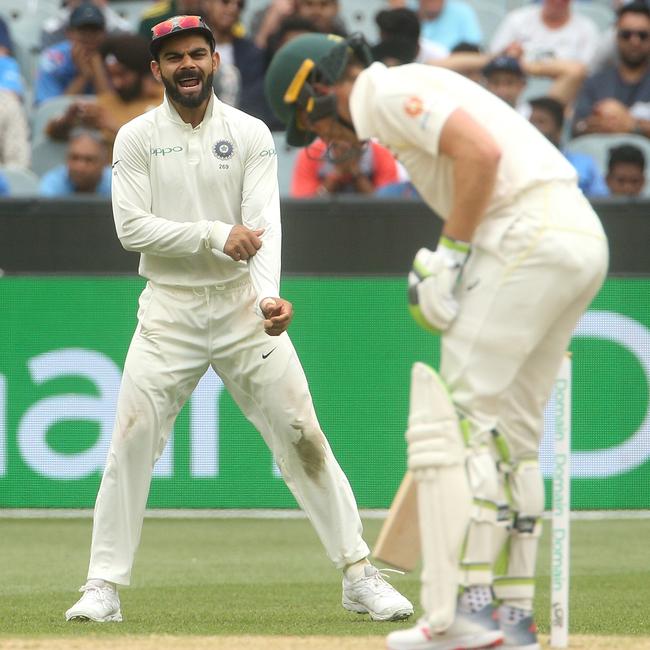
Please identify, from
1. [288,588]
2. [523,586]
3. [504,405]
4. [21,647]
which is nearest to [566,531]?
[523,586]

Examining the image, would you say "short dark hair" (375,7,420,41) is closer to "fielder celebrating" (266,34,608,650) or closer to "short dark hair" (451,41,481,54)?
"short dark hair" (451,41,481,54)

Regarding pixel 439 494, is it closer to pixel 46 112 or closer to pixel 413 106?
pixel 413 106

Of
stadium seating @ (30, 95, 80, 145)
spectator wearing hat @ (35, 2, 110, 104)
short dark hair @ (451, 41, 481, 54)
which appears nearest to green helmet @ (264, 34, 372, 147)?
stadium seating @ (30, 95, 80, 145)

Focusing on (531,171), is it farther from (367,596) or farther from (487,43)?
(487,43)

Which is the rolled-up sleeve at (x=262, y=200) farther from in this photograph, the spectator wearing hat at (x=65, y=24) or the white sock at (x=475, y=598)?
the spectator wearing hat at (x=65, y=24)

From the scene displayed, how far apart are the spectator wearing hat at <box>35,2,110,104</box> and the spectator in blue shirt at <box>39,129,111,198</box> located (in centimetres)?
200

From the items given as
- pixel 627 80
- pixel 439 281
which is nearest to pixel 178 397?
pixel 439 281

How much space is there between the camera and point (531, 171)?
4.28m

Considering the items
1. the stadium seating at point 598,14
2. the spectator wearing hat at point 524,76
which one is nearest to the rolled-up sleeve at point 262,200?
the spectator wearing hat at point 524,76

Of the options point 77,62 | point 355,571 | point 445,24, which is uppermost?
point 445,24

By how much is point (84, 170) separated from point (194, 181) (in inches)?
163

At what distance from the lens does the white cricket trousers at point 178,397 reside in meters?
5.62

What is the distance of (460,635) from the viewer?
4.25m

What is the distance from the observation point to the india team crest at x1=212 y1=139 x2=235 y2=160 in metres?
5.62
